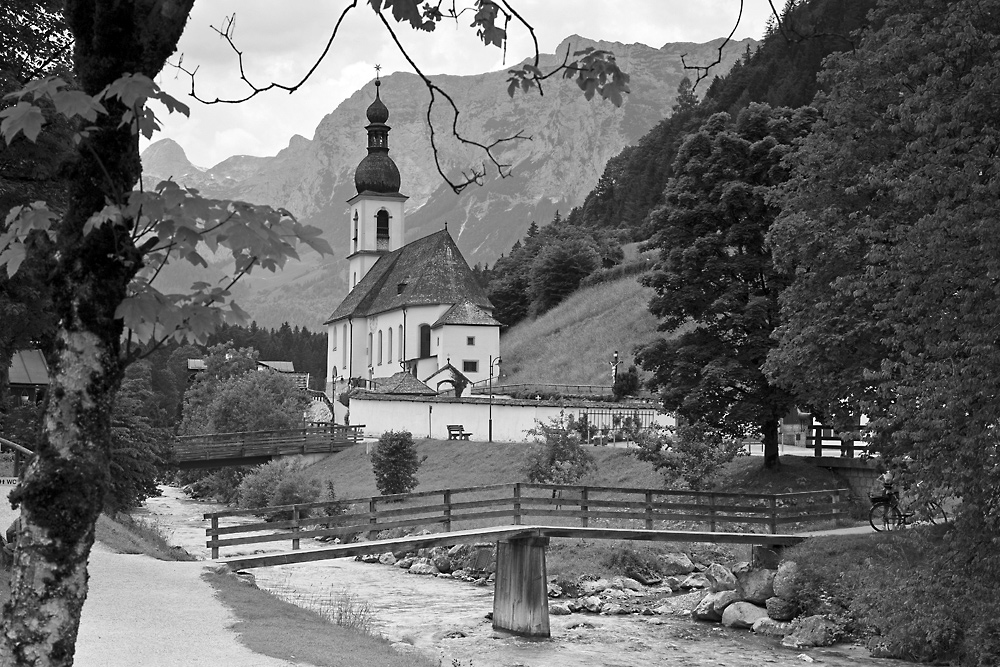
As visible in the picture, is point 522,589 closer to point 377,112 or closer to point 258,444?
point 258,444

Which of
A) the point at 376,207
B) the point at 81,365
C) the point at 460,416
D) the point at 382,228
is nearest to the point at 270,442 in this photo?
the point at 460,416

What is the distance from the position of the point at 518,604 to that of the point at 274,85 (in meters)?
16.9

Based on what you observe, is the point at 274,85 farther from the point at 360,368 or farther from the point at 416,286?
the point at 360,368

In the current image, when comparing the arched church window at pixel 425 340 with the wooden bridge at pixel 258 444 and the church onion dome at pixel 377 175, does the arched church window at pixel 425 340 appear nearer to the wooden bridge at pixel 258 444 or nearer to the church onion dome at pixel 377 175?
the wooden bridge at pixel 258 444

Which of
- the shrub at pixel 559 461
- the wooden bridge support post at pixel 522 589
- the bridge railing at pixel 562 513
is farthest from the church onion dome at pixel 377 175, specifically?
the wooden bridge support post at pixel 522 589

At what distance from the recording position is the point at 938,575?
15.6m

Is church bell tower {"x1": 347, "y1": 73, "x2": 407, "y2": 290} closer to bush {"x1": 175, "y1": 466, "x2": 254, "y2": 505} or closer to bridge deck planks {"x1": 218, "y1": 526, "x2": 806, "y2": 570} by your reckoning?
bush {"x1": 175, "y1": 466, "x2": 254, "y2": 505}

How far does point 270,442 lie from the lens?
2048 inches

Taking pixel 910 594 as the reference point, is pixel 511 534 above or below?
above

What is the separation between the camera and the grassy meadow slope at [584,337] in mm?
69000

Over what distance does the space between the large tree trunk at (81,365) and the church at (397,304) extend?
187 feet

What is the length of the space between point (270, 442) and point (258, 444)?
2.25 ft

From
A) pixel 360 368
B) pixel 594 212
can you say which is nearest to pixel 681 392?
pixel 360 368

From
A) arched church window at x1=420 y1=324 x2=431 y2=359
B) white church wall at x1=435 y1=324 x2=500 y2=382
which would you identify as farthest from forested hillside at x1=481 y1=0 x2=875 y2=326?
arched church window at x1=420 y1=324 x2=431 y2=359
